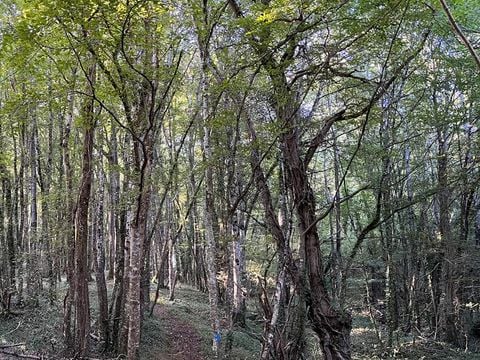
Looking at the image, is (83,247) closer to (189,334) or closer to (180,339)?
(180,339)

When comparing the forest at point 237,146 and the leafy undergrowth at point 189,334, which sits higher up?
the forest at point 237,146

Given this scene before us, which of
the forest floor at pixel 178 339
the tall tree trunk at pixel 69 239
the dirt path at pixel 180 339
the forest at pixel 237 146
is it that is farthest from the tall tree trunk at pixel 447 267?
the tall tree trunk at pixel 69 239

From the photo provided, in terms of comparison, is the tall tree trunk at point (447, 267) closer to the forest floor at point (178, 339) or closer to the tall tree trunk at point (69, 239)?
the forest floor at point (178, 339)

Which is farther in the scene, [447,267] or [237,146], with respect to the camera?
[447,267]

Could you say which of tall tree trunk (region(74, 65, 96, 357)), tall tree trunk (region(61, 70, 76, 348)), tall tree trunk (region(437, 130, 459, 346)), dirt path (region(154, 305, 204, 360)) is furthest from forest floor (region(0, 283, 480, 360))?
tall tree trunk (region(437, 130, 459, 346))

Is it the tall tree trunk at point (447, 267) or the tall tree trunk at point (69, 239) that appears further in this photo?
the tall tree trunk at point (447, 267)

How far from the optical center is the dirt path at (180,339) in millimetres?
11344

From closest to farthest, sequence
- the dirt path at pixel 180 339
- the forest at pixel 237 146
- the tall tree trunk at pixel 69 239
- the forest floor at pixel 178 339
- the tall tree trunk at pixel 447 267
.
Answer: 1. the forest at pixel 237 146
2. the tall tree trunk at pixel 69 239
3. the forest floor at pixel 178 339
4. the dirt path at pixel 180 339
5. the tall tree trunk at pixel 447 267

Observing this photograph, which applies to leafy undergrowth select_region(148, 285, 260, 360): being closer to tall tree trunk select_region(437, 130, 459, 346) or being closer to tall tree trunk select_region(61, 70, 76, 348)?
tall tree trunk select_region(61, 70, 76, 348)

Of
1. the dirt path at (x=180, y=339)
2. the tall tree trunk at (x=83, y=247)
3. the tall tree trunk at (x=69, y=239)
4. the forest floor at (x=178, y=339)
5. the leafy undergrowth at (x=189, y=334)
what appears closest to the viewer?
the tall tree trunk at (x=83, y=247)

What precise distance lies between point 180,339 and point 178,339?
66 millimetres

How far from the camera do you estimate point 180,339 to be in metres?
12.5

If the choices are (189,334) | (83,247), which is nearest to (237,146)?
(83,247)

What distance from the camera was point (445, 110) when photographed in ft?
33.6
